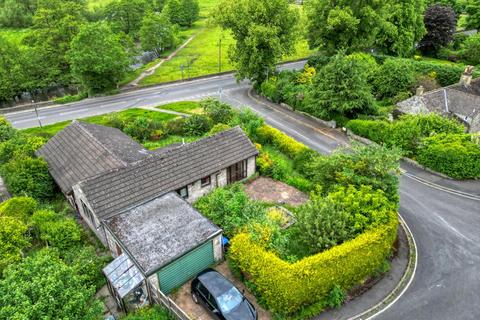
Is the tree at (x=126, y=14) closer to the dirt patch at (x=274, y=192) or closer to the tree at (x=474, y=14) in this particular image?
the dirt patch at (x=274, y=192)

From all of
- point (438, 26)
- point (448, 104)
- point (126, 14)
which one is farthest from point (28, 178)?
point (438, 26)

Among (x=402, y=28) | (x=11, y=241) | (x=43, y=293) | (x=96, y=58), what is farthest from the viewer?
(x=402, y=28)

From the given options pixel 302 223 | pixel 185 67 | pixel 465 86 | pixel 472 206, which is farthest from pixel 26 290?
pixel 185 67

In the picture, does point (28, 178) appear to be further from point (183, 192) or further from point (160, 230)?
point (160, 230)

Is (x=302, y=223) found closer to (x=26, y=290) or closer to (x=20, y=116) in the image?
(x=26, y=290)

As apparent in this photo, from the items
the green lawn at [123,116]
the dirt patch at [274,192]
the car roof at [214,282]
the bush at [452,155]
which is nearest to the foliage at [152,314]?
the car roof at [214,282]

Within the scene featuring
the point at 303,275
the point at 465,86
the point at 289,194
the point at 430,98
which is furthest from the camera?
the point at 465,86
